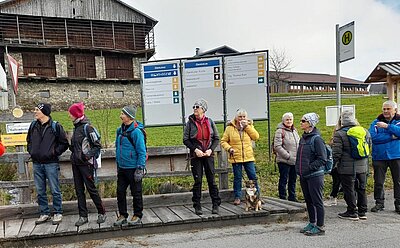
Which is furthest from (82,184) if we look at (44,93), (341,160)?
(44,93)

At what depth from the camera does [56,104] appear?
31375 millimetres

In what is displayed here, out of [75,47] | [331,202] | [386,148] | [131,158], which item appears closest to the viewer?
[131,158]

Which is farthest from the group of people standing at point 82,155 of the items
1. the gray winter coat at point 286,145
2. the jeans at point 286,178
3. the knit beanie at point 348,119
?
the knit beanie at point 348,119

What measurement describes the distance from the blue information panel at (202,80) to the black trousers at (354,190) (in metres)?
3.19

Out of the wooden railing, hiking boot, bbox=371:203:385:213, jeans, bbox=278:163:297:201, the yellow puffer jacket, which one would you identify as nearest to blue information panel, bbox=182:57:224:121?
the wooden railing

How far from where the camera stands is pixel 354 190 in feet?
18.0

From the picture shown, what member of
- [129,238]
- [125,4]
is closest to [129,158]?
[129,238]

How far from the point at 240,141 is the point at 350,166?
1819 millimetres

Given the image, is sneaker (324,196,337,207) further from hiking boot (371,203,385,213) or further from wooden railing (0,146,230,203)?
wooden railing (0,146,230,203)

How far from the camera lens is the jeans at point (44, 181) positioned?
4.99m

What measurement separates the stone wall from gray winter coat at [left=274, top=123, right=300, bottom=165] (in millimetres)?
25842

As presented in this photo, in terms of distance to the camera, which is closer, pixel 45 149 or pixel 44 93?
pixel 45 149

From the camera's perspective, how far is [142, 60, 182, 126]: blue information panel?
725 centimetres

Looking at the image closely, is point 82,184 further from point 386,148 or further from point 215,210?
point 386,148
